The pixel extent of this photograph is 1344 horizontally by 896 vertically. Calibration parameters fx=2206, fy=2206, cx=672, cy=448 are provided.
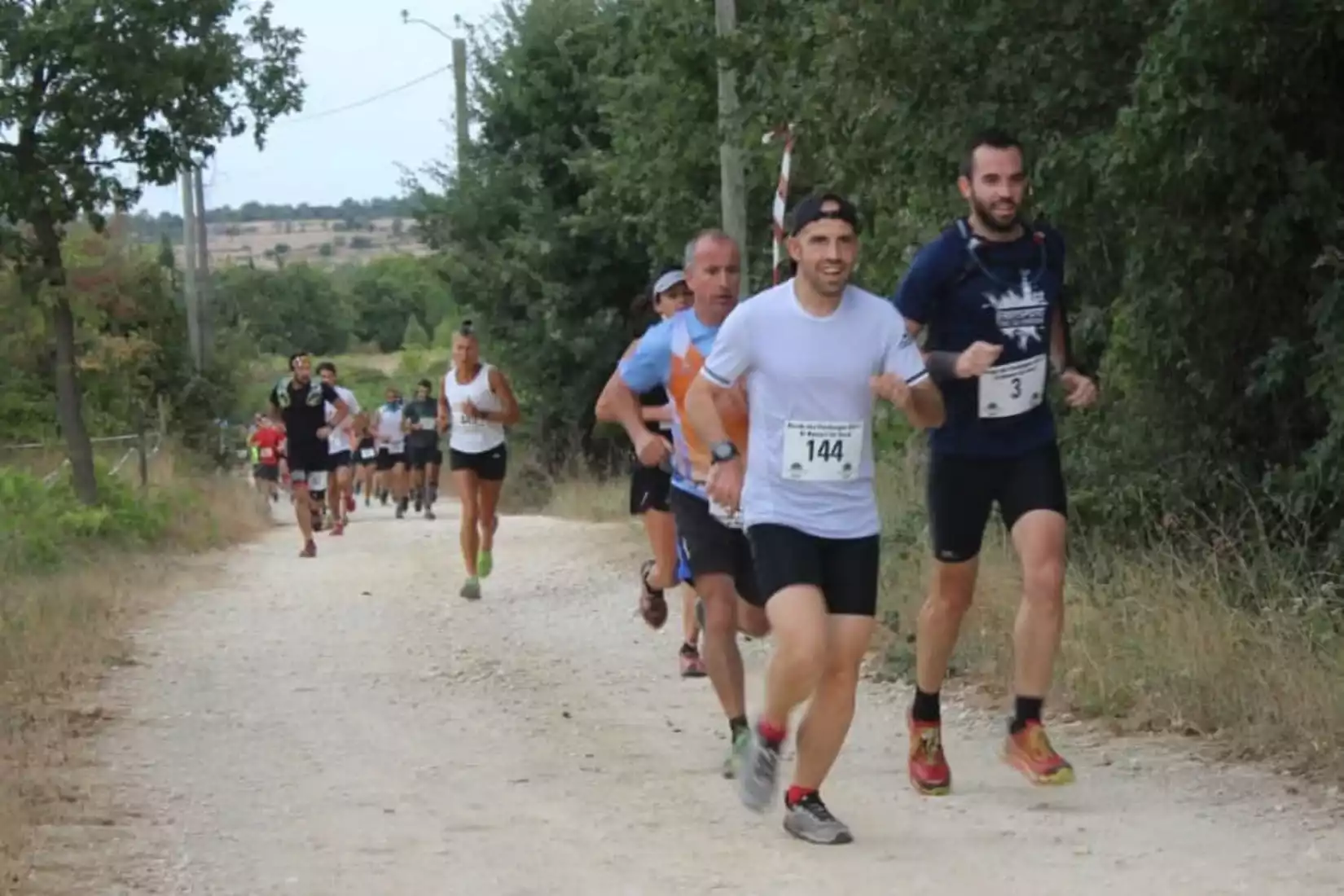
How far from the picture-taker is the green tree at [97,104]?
18.4m

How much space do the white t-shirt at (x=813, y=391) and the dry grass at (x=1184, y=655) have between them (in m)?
2.17

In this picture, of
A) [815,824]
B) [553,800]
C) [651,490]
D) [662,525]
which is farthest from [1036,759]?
[651,490]

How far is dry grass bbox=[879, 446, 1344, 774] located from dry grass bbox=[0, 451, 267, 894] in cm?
393

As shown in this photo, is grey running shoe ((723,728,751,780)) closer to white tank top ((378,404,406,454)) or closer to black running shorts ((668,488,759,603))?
black running shorts ((668,488,759,603))

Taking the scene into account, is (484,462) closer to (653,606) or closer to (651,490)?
(651,490)

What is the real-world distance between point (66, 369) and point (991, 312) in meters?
15.0

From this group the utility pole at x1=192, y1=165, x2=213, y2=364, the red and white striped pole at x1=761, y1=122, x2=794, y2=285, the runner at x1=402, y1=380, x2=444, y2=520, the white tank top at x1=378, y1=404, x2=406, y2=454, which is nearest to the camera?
the red and white striped pole at x1=761, y1=122, x2=794, y2=285

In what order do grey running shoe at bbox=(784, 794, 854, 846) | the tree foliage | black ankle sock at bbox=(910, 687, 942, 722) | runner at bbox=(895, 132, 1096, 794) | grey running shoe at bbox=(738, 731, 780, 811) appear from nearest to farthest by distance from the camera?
grey running shoe at bbox=(784, 794, 854, 846), grey running shoe at bbox=(738, 731, 780, 811), runner at bbox=(895, 132, 1096, 794), black ankle sock at bbox=(910, 687, 942, 722), the tree foliage

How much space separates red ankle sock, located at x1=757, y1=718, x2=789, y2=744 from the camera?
6.78 meters

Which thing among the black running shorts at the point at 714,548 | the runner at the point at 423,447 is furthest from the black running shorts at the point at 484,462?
the runner at the point at 423,447

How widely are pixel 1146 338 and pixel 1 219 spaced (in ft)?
40.3

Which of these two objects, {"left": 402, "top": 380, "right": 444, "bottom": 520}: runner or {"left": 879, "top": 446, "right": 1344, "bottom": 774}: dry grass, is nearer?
{"left": 879, "top": 446, "right": 1344, "bottom": 774}: dry grass

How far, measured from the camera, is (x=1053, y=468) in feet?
23.7

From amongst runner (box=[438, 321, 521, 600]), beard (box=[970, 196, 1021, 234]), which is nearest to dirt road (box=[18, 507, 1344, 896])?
beard (box=[970, 196, 1021, 234])
